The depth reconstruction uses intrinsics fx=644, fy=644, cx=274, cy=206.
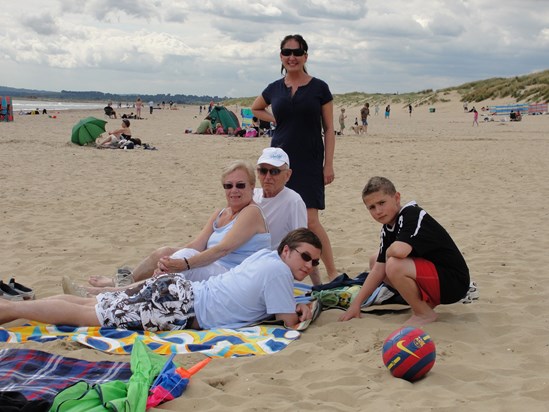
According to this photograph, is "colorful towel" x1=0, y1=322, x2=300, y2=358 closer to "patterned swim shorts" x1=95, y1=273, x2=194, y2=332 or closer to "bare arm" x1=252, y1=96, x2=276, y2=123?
"patterned swim shorts" x1=95, y1=273, x2=194, y2=332

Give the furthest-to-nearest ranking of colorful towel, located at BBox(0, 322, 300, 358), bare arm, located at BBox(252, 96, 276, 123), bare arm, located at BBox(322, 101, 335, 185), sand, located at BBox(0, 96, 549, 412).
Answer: bare arm, located at BBox(252, 96, 276, 123), bare arm, located at BBox(322, 101, 335, 185), colorful towel, located at BBox(0, 322, 300, 358), sand, located at BBox(0, 96, 549, 412)

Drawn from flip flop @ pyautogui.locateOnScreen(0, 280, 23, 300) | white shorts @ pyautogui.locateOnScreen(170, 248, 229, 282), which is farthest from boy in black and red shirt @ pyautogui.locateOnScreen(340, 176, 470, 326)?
flip flop @ pyautogui.locateOnScreen(0, 280, 23, 300)

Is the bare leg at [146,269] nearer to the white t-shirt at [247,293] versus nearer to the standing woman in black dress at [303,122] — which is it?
the white t-shirt at [247,293]

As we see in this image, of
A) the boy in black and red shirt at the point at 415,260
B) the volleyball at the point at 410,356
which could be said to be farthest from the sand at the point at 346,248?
the boy in black and red shirt at the point at 415,260

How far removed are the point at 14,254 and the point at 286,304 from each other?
10.7ft

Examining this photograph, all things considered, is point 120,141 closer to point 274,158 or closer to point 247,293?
point 274,158

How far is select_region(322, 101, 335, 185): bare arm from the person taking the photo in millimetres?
5336

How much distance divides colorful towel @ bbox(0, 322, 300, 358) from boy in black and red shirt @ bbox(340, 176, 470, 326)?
2.12 feet

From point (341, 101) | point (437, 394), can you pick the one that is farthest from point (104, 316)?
point (341, 101)

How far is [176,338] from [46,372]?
84 centimetres

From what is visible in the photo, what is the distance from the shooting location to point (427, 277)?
421 cm

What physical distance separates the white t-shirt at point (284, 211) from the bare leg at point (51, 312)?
4.86ft

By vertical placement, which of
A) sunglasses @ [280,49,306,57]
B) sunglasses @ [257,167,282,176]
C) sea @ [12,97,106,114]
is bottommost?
sunglasses @ [257,167,282,176]

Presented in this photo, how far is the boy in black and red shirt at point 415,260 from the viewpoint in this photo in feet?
13.6
